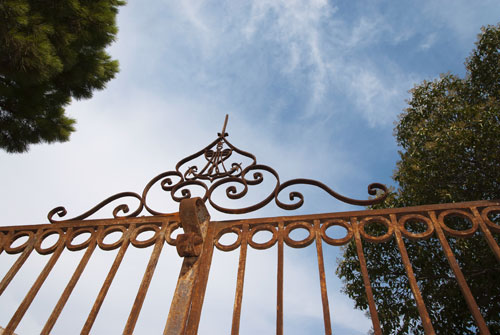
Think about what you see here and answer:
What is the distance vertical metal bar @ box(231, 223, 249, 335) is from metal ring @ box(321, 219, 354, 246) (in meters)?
0.44

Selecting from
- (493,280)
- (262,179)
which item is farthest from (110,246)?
(493,280)

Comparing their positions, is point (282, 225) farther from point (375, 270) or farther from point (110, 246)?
point (375, 270)

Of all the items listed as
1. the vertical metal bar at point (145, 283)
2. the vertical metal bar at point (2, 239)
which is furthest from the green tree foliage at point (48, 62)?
the vertical metal bar at point (145, 283)

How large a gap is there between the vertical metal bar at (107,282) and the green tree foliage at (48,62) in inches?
90.5

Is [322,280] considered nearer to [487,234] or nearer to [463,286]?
[463,286]

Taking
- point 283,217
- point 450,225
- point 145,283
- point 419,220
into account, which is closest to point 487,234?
point 419,220

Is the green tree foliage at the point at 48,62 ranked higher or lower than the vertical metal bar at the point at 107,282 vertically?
higher

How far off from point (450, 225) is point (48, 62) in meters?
6.68

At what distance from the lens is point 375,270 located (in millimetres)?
5691

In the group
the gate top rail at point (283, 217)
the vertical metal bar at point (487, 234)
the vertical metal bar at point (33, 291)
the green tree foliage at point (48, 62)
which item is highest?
the green tree foliage at point (48, 62)

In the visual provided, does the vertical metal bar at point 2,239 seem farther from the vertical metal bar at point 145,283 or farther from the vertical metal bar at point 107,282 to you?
the vertical metal bar at point 145,283

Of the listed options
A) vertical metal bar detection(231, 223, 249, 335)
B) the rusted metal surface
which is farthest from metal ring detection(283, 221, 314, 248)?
vertical metal bar detection(231, 223, 249, 335)

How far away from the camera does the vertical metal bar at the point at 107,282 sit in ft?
5.08

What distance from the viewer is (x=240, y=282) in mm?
1521
